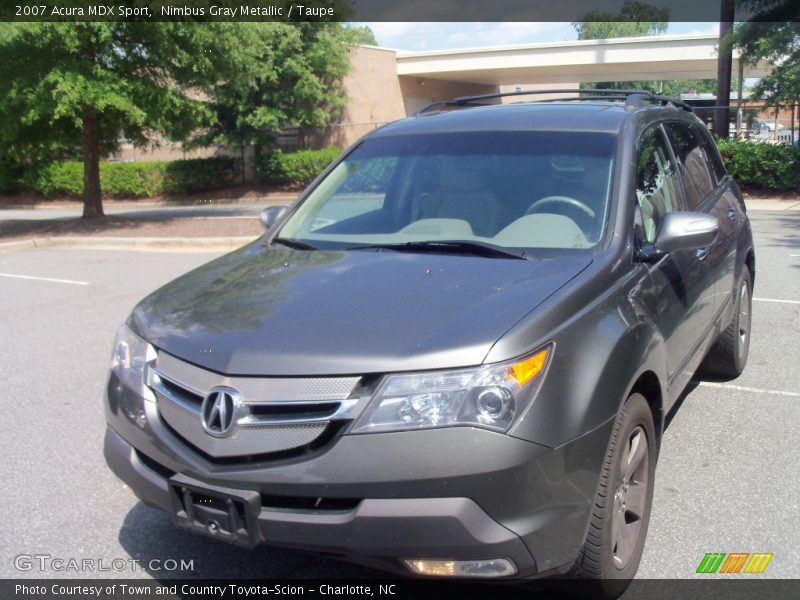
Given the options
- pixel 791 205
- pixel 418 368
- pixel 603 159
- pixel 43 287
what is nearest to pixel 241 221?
pixel 43 287

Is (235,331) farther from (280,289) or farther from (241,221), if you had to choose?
(241,221)

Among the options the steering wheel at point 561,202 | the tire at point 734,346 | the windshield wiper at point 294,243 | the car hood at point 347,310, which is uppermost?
the steering wheel at point 561,202

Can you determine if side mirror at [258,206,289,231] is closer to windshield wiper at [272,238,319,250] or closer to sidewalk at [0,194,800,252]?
windshield wiper at [272,238,319,250]

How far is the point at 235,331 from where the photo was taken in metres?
2.97

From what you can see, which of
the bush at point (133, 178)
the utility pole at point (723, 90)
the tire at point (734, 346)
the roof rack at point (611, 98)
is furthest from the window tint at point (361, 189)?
the bush at point (133, 178)

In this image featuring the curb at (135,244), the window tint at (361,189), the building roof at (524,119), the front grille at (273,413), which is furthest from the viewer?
the curb at (135,244)

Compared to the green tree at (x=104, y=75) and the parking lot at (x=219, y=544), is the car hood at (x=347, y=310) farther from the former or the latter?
the green tree at (x=104, y=75)

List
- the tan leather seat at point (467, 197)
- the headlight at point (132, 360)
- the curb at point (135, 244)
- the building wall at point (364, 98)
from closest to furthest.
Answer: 1. the headlight at point (132, 360)
2. the tan leather seat at point (467, 197)
3. the curb at point (135, 244)
4. the building wall at point (364, 98)

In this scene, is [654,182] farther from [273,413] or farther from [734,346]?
[273,413]

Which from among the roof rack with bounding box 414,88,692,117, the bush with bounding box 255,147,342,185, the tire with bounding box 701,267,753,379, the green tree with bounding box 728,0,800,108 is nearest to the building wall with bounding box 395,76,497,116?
the bush with bounding box 255,147,342,185

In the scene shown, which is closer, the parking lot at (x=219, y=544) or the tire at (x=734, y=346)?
the parking lot at (x=219, y=544)

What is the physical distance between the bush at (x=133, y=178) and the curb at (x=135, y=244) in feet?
52.6

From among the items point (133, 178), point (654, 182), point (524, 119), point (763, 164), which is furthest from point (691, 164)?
point (133, 178)

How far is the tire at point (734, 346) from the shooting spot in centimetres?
567
